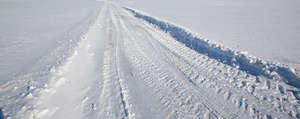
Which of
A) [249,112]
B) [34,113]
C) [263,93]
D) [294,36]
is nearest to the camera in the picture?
[34,113]

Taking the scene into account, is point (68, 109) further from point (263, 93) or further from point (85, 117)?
point (263, 93)

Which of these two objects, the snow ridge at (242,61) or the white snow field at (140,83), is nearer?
the white snow field at (140,83)

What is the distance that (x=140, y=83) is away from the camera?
14.4 ft

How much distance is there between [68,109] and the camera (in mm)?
3412

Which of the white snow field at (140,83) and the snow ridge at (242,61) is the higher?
the snow ridge at (242,61)

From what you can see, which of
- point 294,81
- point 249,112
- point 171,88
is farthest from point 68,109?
point 294,81

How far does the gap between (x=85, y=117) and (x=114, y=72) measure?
187cm

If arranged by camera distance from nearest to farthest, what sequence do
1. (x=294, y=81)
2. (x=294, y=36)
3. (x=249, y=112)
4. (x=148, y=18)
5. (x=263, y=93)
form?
(x=249, y=112) < (x=263, y=93) < (x=294, y=81) < (x=294, y=36) < (x=148, y=18)

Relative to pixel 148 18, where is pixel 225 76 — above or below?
below

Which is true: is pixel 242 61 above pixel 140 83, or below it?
above

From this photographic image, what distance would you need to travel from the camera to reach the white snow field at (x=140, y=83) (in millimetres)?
3365

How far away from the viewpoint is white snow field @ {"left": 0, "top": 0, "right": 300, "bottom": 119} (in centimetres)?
337

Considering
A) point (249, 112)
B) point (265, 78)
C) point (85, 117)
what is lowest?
point (85, 117)

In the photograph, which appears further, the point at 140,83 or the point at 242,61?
the point at 242,61
